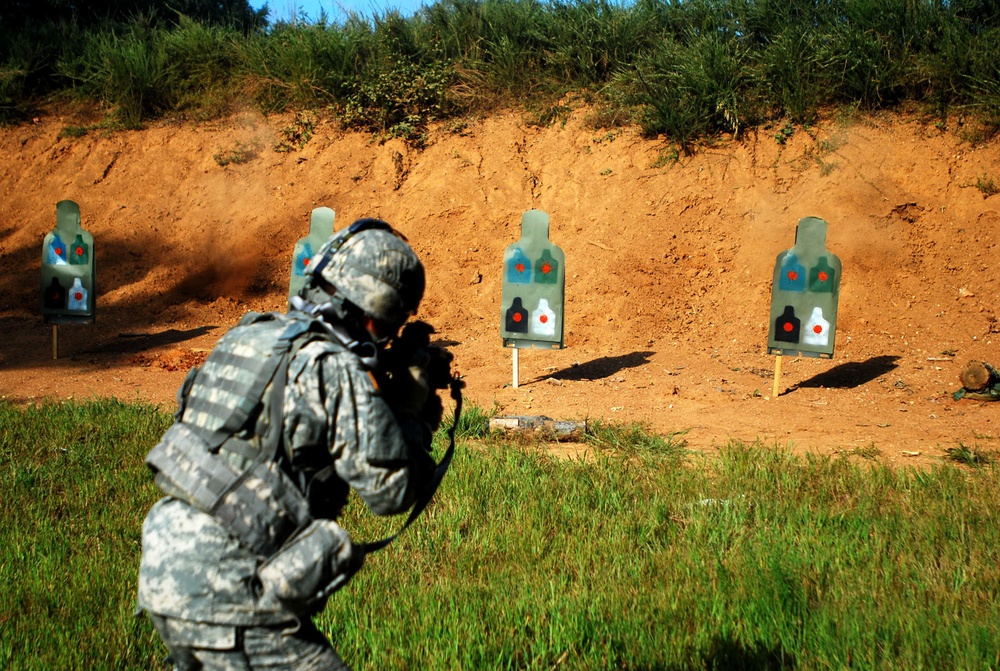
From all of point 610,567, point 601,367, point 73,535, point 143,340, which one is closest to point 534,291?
point 601,367

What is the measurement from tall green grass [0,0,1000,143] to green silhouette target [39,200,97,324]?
16.8 feet

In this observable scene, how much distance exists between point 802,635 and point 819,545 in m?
0.97

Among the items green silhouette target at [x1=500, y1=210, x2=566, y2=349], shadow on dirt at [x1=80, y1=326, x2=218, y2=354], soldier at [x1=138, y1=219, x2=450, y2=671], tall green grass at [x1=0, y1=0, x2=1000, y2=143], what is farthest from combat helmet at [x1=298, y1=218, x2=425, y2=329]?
tall green grass at [x1=0, y1=0, x2=1000, y2=143]

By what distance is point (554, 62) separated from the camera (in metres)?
14.7

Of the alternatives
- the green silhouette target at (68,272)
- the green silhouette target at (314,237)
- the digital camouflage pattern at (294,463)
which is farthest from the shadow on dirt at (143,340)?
the digital camouflage pattern at (294,463)

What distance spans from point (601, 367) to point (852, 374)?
2.80m

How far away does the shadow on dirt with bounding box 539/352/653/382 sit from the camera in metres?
10.4

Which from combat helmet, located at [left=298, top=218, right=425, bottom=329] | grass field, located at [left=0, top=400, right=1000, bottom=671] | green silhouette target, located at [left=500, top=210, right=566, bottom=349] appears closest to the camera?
combat helmet, located at [left=298, top=218, right=425, bottom=329]

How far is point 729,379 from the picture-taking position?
Answer: 33.3ft

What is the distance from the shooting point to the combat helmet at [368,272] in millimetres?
2654

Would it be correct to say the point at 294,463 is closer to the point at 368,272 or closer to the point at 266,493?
the point at 266,493

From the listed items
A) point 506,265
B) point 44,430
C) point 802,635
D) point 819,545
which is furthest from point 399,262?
point 506,265

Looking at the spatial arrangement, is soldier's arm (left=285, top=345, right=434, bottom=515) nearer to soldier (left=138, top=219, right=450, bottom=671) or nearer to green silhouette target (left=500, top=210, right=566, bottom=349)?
soldier (left=138, top=219, right=450, bottom=671)

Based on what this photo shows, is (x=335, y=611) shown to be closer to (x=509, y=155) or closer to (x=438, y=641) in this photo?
(x=438, y=641)
